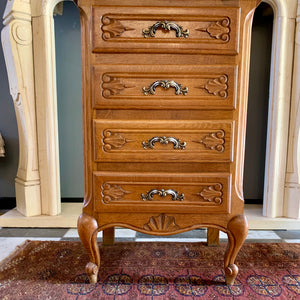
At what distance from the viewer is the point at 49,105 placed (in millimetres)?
1675

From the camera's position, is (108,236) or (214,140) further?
(108,236)

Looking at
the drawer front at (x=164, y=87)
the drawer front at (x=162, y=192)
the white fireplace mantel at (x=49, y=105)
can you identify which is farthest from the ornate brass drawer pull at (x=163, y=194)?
the white fireplace mantel at (x=49, y=105)

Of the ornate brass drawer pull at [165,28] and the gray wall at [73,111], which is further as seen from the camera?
the gray wall at [73,111]

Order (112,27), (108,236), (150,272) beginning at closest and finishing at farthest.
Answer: (112,27), (150,272), (108,236)

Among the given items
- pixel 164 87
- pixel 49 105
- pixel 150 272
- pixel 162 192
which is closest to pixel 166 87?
pixel 164 87

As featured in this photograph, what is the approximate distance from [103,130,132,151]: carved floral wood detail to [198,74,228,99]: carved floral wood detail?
1.02 ft

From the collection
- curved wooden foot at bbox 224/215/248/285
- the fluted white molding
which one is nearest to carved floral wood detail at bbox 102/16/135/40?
curved wooden foot at bbox 224/215/248/285

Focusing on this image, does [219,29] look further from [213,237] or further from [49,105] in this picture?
[49,105]

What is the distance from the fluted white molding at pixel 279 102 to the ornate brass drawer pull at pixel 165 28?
102cm

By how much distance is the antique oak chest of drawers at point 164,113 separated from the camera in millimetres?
852

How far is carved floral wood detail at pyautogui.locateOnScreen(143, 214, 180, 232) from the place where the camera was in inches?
36.7

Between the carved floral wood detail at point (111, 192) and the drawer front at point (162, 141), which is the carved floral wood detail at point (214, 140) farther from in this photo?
the carved floral wood detail at point (111, 192)

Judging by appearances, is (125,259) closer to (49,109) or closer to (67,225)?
(67,225)

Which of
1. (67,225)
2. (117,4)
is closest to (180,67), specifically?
(117,4)
